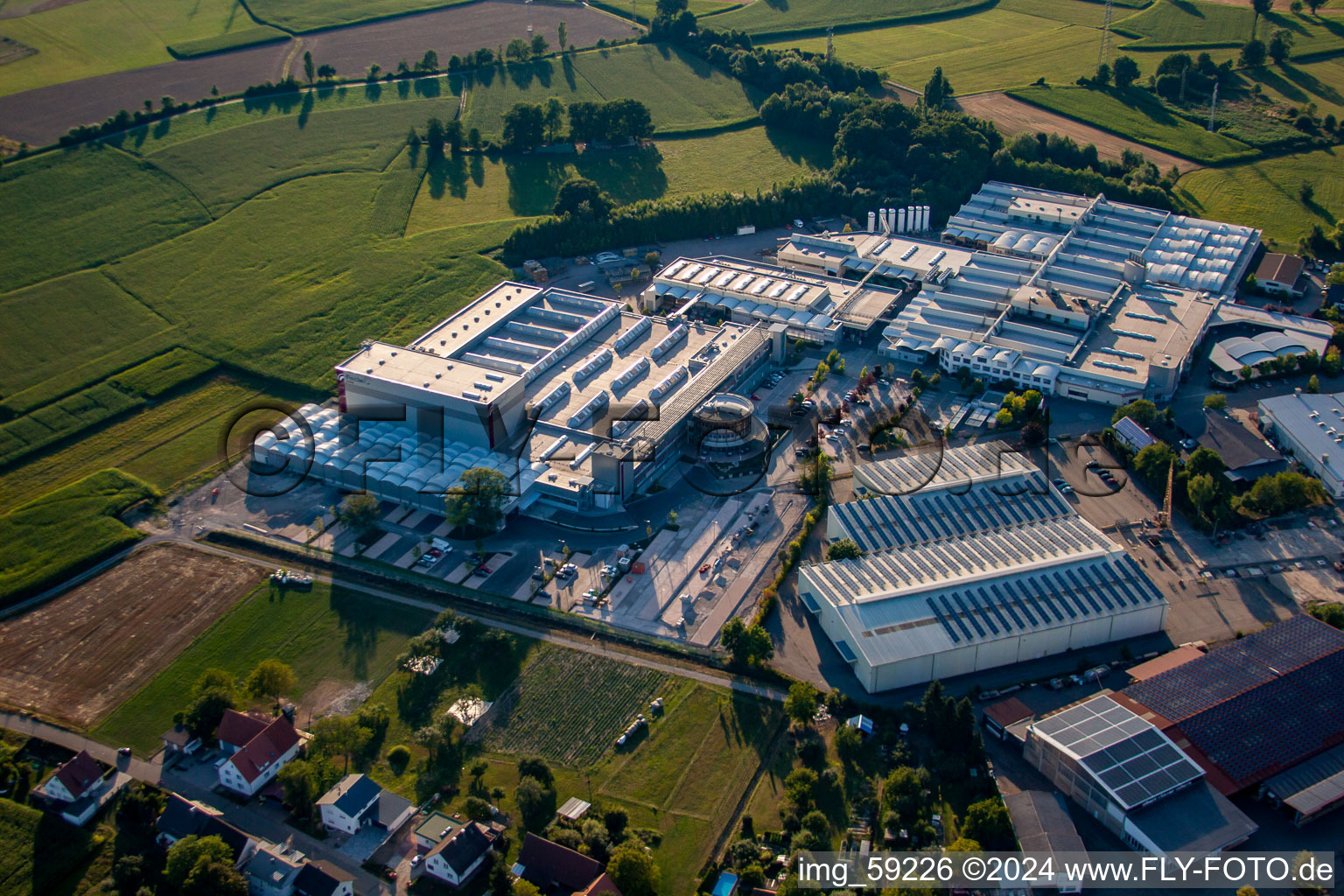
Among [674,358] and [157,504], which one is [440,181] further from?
[157,504]

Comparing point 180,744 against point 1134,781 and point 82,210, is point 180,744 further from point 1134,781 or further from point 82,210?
point 82,210

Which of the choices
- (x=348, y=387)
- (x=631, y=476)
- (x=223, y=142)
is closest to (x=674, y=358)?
(x=631, y=476)

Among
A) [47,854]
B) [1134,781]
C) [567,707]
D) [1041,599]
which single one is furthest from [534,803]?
[1041,599]

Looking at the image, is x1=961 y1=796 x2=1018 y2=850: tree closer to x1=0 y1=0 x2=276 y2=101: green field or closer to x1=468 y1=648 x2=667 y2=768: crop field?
x1=468 y1=648 x2=667 y2=768: crop field

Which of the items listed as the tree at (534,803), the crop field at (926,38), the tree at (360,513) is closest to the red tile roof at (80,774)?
the tree at (534,803)

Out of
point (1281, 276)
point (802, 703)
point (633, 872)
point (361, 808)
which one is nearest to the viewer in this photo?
point (633, 872)

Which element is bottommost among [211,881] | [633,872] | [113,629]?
[211,881]
